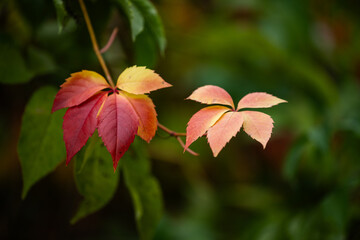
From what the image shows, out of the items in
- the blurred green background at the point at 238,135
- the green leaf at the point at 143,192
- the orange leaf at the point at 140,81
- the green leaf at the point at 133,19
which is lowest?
the blurred green background at the point at 238,135

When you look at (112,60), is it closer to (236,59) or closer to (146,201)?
(146,201)

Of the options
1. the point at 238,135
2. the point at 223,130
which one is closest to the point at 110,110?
the point at 223,130

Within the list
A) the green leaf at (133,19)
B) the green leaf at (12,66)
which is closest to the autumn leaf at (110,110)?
the green leaf at (133,19)

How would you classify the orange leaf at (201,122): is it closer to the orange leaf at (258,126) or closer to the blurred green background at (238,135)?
the orange leaf at (258,126)

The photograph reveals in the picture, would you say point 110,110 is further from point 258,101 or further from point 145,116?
point 258,101

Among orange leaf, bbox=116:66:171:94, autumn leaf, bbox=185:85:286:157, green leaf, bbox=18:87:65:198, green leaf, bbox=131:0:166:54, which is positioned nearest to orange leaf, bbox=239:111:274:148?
autumn leaf, bbox=185:85:286:157

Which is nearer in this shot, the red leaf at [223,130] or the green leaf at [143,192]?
the red leaf at [223,130]

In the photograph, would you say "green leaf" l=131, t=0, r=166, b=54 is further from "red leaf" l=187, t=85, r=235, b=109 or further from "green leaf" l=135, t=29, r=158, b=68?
"red leaf" l=187, t=85, r=235, b=109
